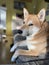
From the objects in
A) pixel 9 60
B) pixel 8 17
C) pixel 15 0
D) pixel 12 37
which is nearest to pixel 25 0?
pixel 15 0

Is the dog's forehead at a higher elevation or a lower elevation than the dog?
higher

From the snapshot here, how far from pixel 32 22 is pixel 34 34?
112mm

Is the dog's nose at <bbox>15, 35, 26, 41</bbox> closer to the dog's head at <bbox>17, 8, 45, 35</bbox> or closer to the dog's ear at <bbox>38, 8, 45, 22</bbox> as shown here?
the dog's head at <bbox>17, 8, 45, 35</bbox>

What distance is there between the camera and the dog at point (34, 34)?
1300 mm

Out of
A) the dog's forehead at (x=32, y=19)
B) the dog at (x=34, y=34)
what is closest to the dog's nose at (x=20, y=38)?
the dog at (x=34, y=34)

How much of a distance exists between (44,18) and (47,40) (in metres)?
0.20

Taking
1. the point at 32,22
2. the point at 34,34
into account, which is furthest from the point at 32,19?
the point at 34,34

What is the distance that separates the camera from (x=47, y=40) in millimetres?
1344

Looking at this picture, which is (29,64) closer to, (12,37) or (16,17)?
(12,37)

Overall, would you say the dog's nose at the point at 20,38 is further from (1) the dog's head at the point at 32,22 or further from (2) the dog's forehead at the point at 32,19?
(2) the dog's forehead at the point at 32,19

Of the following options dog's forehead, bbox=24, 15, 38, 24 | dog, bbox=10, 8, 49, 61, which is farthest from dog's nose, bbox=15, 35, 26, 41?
dog's forehead, bbox=24, 15, 38, 24

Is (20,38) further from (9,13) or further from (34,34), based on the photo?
(9,13)

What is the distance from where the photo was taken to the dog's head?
1.30m

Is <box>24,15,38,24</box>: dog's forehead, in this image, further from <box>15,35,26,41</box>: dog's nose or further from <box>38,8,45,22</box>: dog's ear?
<box>15,35,26,41</box>: dog's nose
